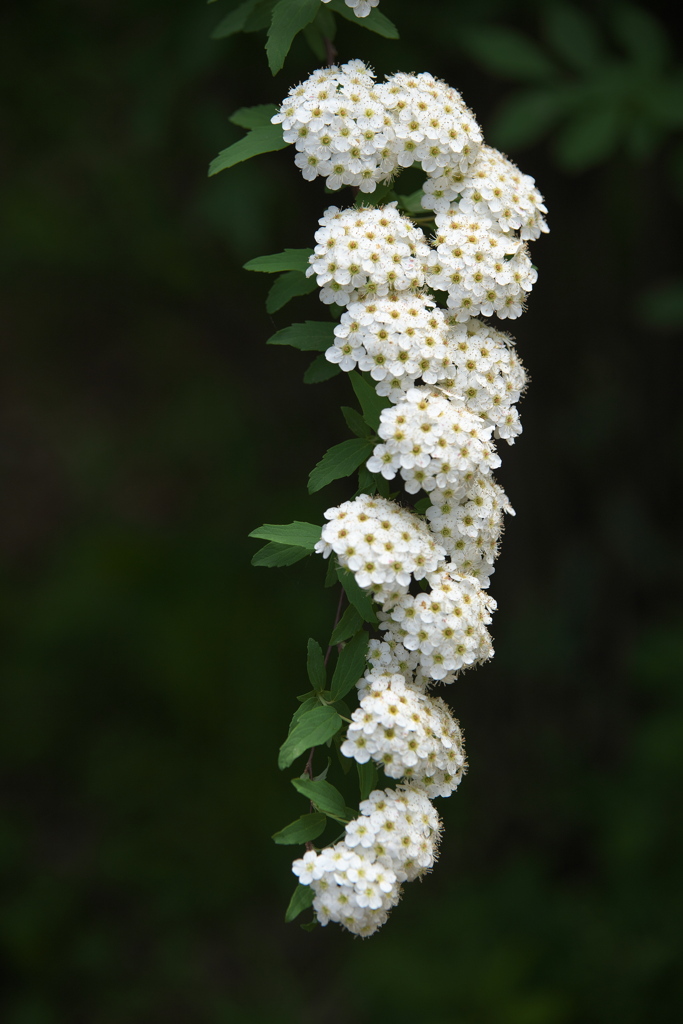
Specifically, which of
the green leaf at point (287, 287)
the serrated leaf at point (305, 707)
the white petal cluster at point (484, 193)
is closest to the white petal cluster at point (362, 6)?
the white petal cluster at point (484, 193)

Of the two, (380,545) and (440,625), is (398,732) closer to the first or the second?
(440,625)

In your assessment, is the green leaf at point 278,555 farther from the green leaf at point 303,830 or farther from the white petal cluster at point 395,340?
the green leaf at point 303,830

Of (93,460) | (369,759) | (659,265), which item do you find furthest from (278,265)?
(93,460)

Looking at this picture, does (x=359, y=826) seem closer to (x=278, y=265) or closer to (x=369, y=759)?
(x=369, y=759)

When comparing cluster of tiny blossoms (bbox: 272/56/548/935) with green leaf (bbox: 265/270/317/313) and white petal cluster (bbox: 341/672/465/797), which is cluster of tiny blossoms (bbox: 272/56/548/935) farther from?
green leaf (bbox: 265/270/317/313)

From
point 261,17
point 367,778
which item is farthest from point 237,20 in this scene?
point 367,778

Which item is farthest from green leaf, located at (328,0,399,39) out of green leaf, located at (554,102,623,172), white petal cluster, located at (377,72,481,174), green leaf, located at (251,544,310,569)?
green leaf, located at (554,102,623,172)
